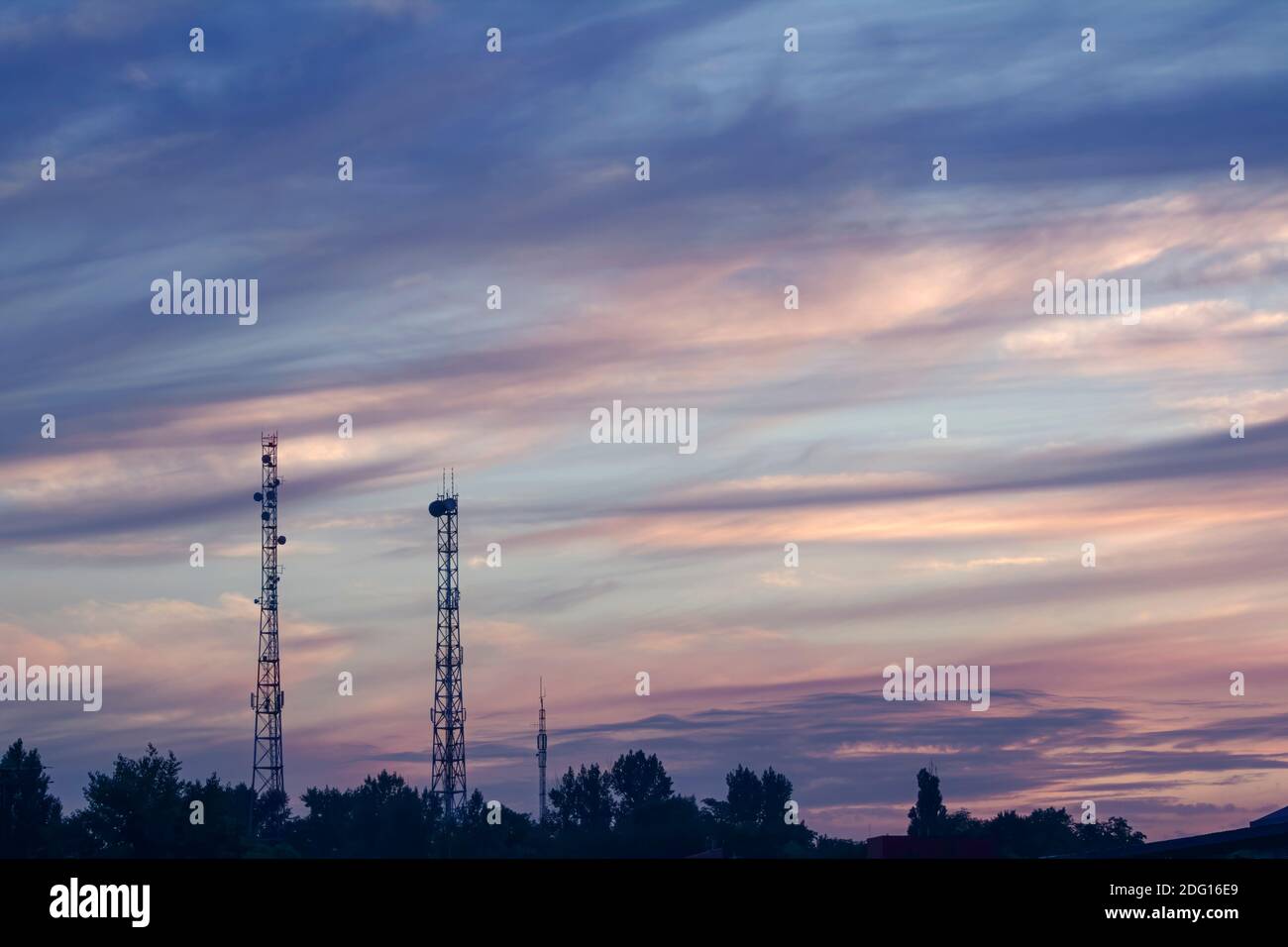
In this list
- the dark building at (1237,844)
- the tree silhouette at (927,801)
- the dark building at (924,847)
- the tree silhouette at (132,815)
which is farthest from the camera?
the tree silhouette at (927,801)

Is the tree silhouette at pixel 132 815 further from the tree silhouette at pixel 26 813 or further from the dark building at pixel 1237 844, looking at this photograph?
the dark building at pixel 1237 844

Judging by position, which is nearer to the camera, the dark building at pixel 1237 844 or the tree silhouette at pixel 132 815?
the dark building at pixel 1237 844

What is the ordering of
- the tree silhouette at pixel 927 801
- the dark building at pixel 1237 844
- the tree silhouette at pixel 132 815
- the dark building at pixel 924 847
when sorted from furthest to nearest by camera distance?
the tree silhouette at pixel 927 801 < the tree silhouette at pixel 132 815 < the dark building at pixel 924 847 < the dark building at pixel 1237 844

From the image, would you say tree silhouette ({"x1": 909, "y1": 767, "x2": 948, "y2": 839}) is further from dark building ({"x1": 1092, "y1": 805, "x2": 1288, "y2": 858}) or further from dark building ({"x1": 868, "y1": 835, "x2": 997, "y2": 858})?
dark building ({"x1": 1092, "y1": 805, "x2": 1288, "y2": 858})

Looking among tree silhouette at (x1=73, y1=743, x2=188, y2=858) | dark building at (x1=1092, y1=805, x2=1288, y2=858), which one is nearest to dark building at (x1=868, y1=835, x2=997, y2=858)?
dark building at (x1=1092, y1=805, x2=1288, y2=858)

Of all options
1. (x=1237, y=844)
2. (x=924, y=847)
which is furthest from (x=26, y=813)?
(x=1237, y=844)

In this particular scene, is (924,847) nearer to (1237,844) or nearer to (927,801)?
(1237,844)

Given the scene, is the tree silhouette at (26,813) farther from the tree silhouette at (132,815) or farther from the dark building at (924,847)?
the dark building at (924,847)

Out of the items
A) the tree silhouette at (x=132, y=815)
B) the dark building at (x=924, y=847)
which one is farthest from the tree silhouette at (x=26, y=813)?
the dark building at (x=924, y=847)

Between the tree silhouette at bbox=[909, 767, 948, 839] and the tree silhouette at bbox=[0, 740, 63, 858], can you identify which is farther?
the tree silhouette at bbox=[909, 767, 948, 839]

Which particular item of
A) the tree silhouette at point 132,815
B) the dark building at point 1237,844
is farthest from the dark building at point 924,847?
the tree silhouette at point 132,815

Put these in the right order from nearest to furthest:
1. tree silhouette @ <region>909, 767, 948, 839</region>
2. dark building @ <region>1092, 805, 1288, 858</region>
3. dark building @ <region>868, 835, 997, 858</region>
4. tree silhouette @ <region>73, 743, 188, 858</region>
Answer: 1. dark building @ <region>1092, 805, 1288, 858</region>
2. dark building @ <region>868, 835, 997, 858</region>
3. tree silhouette @ <region>73, 743, 188, 858</region>
4. tree silhouette @ <region>909, 767, 948, 839</region>
